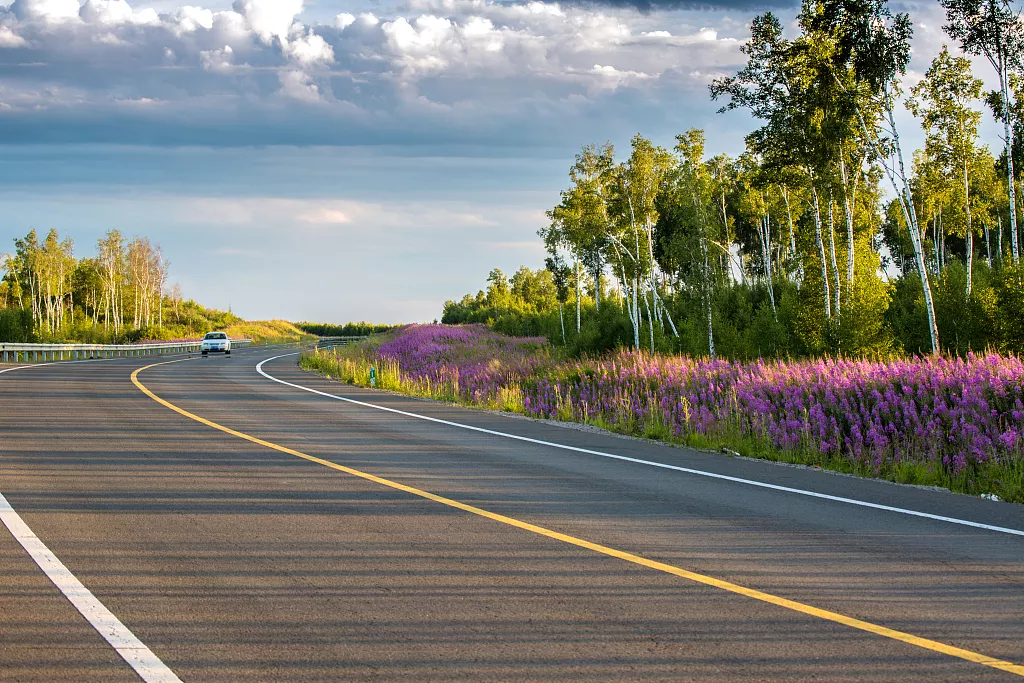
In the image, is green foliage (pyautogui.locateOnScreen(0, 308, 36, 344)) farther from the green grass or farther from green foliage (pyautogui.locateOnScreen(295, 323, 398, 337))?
green foliage (pyautogui.locateOnScreen(295, 323, 398, 337))

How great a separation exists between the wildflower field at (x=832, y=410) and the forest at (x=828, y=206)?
8888mm

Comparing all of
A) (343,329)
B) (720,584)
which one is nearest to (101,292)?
(343,329)

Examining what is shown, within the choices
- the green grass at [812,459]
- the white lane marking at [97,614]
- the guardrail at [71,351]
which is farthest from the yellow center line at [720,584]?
the guardrail at [71,351]

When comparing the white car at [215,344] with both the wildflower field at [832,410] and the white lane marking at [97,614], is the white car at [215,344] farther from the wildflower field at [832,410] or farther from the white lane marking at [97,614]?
the white lane marking at [97,614]

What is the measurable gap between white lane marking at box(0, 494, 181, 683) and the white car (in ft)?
161

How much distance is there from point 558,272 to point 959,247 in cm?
→ 4373

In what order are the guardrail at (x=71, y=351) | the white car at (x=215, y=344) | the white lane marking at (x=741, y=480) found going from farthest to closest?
the white car at (x=215, y=344) < the guardrail at (x=71, y=351) < the white lane marking at (x=741, y=480)

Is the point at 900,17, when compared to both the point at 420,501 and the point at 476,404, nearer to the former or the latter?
the point at 476,404

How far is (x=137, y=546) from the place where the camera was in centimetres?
679

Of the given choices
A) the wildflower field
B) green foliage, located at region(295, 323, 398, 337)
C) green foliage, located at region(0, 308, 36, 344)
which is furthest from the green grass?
green foliage, located at region(295, 323, 398, 337)

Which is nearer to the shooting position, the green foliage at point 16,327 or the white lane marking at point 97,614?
the white lane marking at point 97,614

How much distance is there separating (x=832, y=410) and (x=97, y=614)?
36.7ft

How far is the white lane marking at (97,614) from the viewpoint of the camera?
436cm

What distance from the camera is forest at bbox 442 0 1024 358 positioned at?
1108 inches
